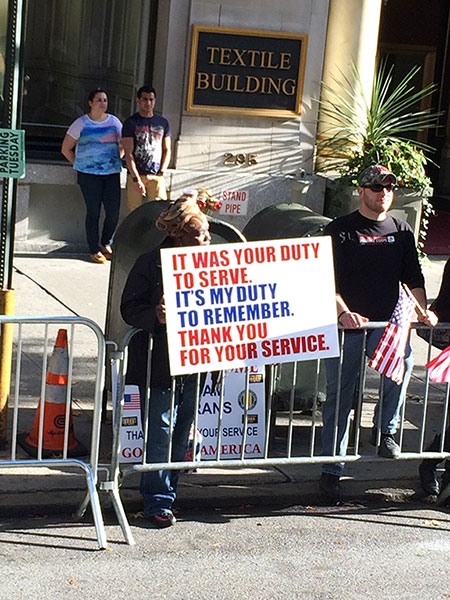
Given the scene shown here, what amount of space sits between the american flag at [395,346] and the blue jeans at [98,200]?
6.06 m

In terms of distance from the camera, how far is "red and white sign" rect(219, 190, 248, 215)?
43.7 ft

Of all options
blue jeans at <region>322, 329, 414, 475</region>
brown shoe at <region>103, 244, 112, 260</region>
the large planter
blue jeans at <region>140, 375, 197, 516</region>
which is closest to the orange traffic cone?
blue jeans at <region>140, 375, 197, 516</region>

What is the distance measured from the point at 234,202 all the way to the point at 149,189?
1242 mm

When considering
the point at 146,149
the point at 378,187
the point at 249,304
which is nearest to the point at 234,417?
the point at 249,304

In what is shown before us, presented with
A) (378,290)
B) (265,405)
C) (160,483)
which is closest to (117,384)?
(160,483)

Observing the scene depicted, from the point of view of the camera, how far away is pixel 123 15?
13.9 meters

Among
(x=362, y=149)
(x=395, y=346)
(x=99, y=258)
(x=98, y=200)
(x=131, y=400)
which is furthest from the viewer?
(x=362, y=149)

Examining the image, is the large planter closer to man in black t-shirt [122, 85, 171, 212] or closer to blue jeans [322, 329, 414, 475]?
man in black t-shirt [122, 85, 171, 212]

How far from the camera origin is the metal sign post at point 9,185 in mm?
6859

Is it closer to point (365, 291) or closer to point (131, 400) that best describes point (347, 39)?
point (365, 291)

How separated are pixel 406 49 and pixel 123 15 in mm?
6600

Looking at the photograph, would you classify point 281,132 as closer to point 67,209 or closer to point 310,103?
point 310,103

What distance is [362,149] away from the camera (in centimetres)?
1338

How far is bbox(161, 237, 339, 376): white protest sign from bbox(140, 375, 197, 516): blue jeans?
237 mm
